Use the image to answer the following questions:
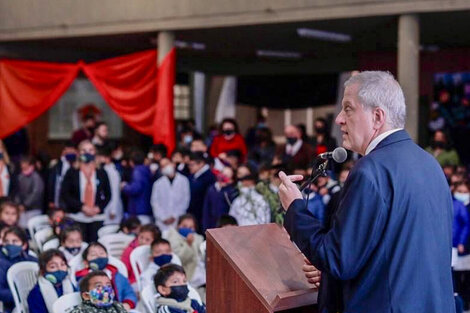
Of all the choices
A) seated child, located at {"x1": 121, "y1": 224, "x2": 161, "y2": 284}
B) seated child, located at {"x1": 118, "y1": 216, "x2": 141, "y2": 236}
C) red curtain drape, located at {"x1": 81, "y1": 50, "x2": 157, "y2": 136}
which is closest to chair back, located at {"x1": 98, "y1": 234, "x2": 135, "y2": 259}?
seated child, located at {"x1": 118, "y1": 216, "x2": 141, "y2": 236}

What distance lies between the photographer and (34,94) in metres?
11.8

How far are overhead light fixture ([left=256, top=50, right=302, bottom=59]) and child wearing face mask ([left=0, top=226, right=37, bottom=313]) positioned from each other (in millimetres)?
7955

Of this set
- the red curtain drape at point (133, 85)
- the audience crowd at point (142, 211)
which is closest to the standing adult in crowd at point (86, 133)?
the audience crowd at point (142, 211)

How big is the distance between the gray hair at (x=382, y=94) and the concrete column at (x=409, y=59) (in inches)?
258

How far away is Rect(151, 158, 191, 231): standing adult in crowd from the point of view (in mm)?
9688

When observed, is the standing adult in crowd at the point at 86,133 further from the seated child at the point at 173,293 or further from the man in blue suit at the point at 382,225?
the man in blue suit at the point at 382,225

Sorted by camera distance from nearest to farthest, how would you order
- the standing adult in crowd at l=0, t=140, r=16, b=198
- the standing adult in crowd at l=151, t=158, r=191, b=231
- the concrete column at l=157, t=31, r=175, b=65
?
1. the standing adult in crowd at l=151, t=158, r=191, b=231
2. the standing adult in crowd at l=0, t=140, r=16, b=198
3. the concrete column at l=157, t=31, r=175, b=65

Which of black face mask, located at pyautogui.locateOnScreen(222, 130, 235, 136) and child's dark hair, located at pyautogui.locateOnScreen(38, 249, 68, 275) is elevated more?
black face mask, located at pyautogui.locateOnScreen(222, 130, 235, 136)

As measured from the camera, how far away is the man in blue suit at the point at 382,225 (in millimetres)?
2604

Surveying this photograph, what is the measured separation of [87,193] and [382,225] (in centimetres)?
719

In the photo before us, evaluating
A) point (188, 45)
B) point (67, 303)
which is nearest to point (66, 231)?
point (67, 303)

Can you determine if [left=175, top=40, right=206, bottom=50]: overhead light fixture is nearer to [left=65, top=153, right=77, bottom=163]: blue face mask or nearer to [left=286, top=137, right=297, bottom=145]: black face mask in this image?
[left=286, top=137, right=297, bottom=145]: black face mask

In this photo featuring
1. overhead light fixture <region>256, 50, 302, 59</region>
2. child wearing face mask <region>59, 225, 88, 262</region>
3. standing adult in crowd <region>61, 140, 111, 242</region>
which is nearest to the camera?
child wearing face mask <region>59, 225, 88, 262</region>

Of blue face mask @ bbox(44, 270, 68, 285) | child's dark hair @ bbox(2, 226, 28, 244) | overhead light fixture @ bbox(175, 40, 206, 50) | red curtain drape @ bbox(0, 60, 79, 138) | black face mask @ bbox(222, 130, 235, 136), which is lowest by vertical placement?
blue face mask @ bbox(44, 270, 68, 285)
